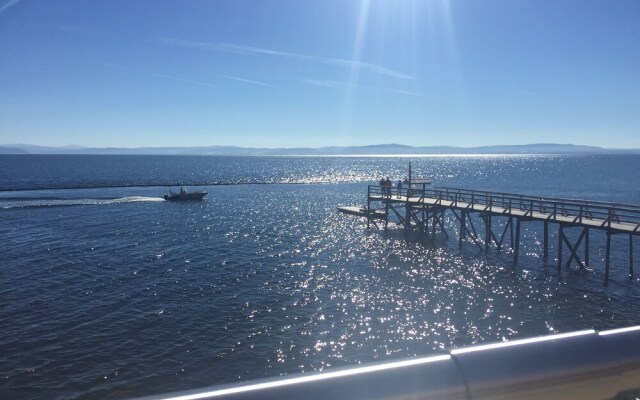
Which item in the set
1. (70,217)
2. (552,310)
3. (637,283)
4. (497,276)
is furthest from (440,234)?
(70,217)

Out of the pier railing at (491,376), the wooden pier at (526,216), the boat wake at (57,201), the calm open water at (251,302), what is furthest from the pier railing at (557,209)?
the boat wake at (57,201)

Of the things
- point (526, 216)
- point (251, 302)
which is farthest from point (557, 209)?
point (251, 302)

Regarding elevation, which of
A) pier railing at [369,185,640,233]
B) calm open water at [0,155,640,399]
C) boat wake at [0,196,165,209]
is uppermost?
pier railing at [369,185,640,233]

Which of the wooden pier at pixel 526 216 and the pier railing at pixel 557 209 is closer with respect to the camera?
the pier railing at pixel 557 209

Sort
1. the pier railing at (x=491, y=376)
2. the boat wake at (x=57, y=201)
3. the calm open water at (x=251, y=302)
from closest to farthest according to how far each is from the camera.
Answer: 1. the pier railing at (x=491, y=376)
2. the calm open water at (x=251, y=302)
3. the boat wake at (x=57, y=201)

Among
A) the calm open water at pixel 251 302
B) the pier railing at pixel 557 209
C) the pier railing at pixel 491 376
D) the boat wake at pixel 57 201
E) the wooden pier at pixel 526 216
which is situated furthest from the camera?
the boat wake at pixel 57 201

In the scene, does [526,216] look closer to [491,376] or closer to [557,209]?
[557,209]

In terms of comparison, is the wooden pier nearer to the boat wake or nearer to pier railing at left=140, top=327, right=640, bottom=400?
pier railing at left=140, top=327, right=640, bottom=400

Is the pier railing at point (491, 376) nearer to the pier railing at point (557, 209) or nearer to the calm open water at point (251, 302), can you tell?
the calm open water at point (251, 302)

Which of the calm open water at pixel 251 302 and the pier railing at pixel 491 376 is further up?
the pier railing at pixel 491 376

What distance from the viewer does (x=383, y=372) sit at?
1.73 meters

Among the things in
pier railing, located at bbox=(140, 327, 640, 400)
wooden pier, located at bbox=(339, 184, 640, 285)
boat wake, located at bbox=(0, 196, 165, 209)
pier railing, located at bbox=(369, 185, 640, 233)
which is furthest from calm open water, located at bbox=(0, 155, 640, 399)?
boat wake, located at bbox=(0, 196, 165, 209)

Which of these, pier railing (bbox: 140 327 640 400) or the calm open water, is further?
the calm open water

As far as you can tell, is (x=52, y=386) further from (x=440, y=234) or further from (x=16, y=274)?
(x=440, y=234)
